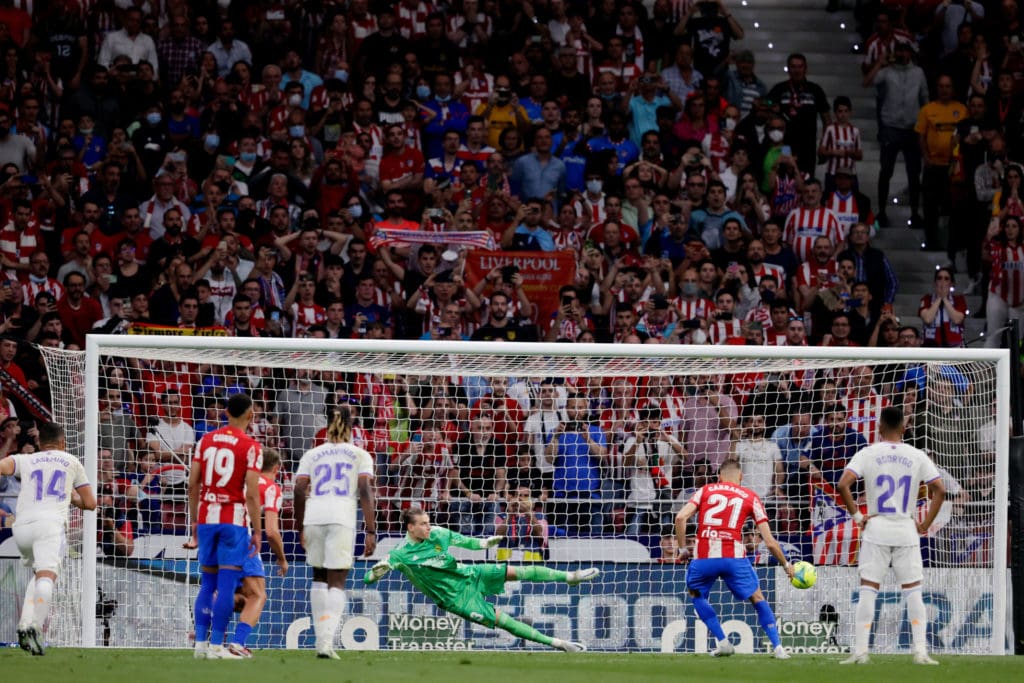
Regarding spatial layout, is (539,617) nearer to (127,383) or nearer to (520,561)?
(520,561)

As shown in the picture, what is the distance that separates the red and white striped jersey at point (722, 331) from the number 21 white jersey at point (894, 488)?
547 cm

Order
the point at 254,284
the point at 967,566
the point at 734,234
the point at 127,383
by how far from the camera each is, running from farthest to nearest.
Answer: the point at 734,234
the point at 254,284
the point at 127,383
the point at 967,566

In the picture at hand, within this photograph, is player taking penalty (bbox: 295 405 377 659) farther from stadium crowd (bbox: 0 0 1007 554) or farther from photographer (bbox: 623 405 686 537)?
photographer (bbox: 623 405 686 537)

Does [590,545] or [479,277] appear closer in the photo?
[590,545]

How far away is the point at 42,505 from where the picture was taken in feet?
37.6

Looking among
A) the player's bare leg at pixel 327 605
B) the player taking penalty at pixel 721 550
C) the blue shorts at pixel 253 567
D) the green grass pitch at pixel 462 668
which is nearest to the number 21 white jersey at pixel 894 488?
the player taking penalty at pixel 721 550

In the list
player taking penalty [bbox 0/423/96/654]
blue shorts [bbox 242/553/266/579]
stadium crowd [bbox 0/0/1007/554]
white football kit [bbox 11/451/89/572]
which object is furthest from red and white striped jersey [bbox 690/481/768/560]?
white football kit [bbox 11/451/89/572]

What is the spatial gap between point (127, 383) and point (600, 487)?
4.94 m

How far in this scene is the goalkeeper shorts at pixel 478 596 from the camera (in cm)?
1230

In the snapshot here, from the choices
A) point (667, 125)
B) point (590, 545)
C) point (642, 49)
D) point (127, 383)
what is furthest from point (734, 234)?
point (127, 383)

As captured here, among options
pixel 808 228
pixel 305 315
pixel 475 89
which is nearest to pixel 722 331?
pixel 808 228

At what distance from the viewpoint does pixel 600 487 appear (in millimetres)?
14547

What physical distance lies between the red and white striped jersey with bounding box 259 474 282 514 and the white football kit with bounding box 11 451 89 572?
4.67ft

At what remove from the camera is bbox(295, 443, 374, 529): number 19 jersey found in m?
11.1
